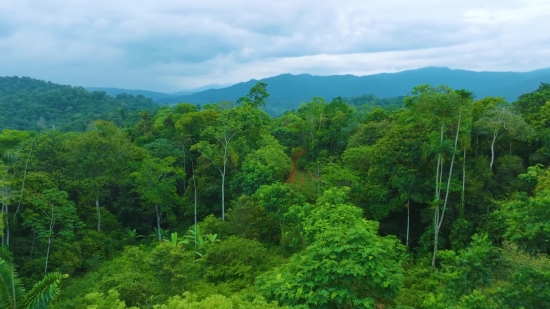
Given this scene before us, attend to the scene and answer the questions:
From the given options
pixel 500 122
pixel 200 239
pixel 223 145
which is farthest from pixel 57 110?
pixel 500 122

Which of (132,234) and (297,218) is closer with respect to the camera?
(297,218)

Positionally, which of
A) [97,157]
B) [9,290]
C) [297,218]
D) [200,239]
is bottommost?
[200,239]

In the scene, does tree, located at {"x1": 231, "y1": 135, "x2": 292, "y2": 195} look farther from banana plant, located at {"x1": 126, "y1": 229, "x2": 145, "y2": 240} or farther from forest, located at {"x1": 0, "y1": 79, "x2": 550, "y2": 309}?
banana plant, located at {"x1": 126, "y1": 229, "x2": 145, "y2": 240}

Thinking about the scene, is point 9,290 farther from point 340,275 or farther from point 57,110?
point 57,110

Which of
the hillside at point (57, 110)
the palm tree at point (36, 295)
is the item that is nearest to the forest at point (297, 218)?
the palm tree at point (36, 295)

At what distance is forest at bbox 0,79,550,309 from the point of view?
7.87 metres

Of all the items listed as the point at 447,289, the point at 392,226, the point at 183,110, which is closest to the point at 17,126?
the point at 183,110

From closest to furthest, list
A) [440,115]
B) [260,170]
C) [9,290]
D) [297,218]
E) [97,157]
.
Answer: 1. [9,290]
2. [440,115]
3. [297,218]
4. [260,170]
5. [97,157]

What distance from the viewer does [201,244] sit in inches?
619

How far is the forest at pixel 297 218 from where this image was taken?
25.8ft

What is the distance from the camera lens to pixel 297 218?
544 inches

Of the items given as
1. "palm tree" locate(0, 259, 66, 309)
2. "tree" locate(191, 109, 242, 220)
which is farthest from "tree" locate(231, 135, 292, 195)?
"palm tree" locate(0, 259, 66, 309)

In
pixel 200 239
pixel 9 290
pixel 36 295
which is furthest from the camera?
pixel 200 239

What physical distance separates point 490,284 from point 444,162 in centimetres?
852
